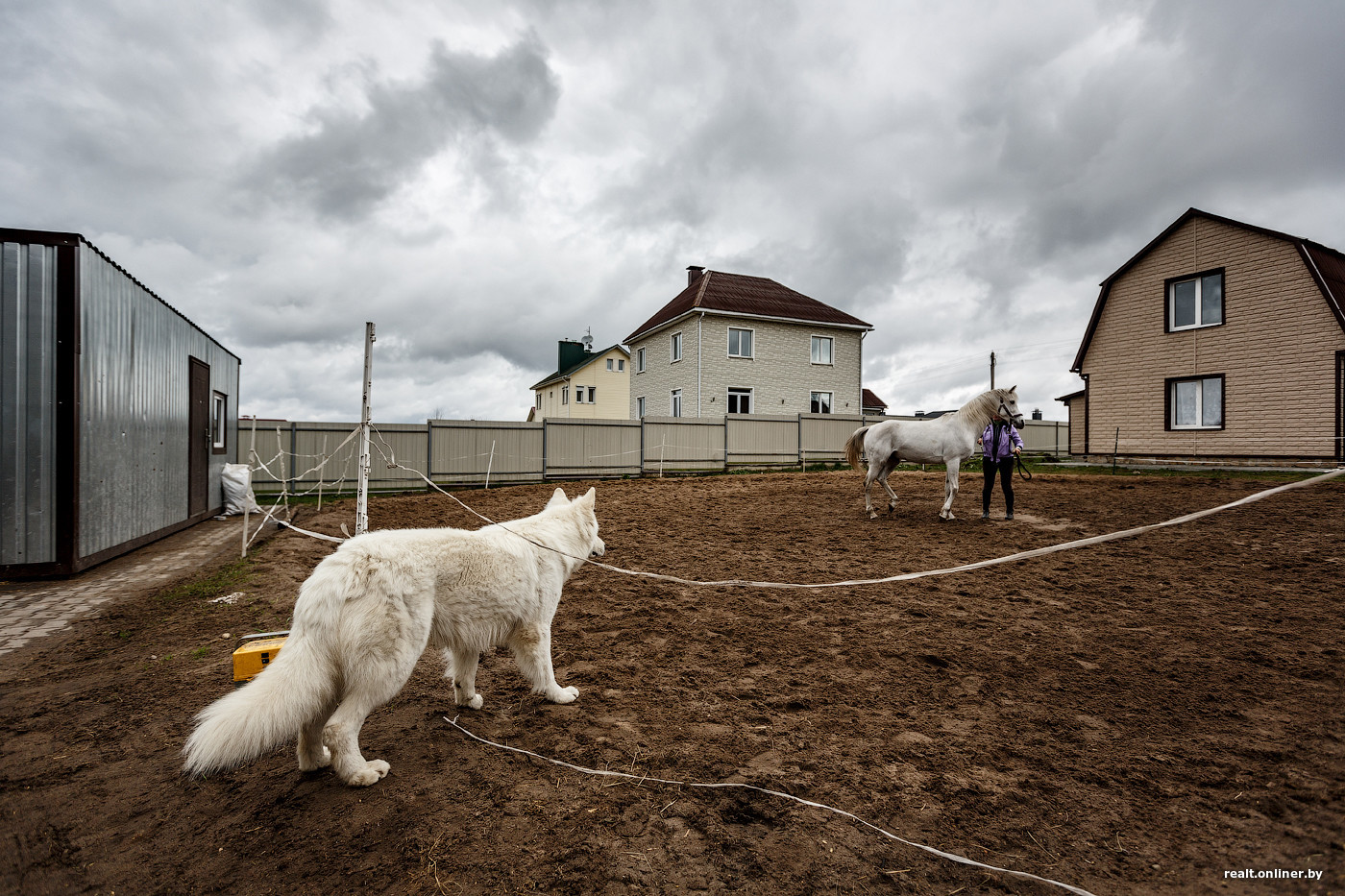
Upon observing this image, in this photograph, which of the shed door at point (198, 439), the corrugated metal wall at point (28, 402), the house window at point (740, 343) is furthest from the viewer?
the house window at point (740, 343)

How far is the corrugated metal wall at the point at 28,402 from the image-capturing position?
21.4ft

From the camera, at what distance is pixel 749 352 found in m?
27.5

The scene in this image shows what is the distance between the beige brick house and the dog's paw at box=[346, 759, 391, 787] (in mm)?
21960

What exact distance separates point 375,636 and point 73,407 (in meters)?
7.20

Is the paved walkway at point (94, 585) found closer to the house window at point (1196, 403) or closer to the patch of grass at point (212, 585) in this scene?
the patch of grass at point (212, 585)

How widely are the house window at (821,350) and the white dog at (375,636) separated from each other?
2687 centimetres

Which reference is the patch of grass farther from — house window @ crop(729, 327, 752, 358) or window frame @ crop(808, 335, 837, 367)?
window frame @ crop(808, 335, 837, 367)

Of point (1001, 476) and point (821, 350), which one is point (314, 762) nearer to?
point (1001, 476)

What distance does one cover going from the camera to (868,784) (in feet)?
9.32

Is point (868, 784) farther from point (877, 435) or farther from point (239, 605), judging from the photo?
point (877, 435)

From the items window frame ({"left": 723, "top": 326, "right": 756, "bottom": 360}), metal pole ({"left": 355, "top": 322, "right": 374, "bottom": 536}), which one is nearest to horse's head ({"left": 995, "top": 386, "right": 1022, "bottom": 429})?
metal pole ({"left": 355, "top": 322, "right": 374, "bottom": 536})

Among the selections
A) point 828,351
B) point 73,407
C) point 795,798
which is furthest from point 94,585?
point 828,351

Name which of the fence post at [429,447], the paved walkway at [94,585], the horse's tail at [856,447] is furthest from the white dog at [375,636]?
the fence post at [429,447]

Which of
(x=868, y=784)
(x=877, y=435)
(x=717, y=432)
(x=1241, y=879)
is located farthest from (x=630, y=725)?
(x=717, y=432)
